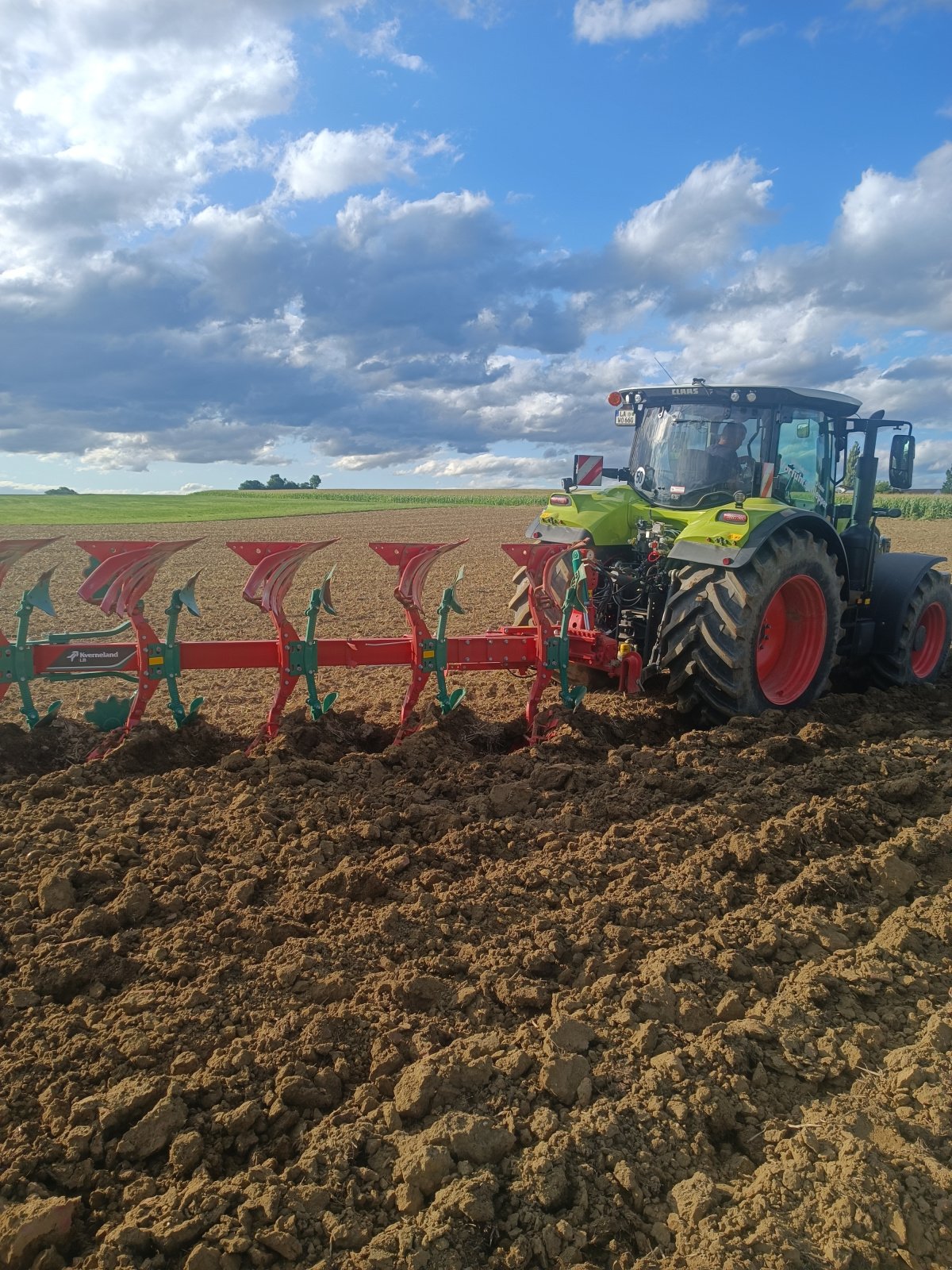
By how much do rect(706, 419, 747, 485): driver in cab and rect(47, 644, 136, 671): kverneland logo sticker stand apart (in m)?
3.97

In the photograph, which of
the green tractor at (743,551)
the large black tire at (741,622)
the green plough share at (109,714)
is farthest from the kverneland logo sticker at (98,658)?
the large black tire at (741,622)

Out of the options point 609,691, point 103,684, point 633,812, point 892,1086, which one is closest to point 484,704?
point 609,691

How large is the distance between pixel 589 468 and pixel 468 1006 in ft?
14.4

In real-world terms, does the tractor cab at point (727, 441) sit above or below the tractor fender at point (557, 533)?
above

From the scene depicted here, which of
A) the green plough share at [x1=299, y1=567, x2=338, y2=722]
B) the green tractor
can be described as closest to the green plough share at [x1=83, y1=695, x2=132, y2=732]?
the green plough share at [x1=299, y1=567, x2=338, y2=722]

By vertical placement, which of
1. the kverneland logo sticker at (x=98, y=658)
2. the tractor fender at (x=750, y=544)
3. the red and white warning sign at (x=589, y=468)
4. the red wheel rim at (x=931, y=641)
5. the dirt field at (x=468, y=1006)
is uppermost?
the red and white warning sign at (x=589, y=468)

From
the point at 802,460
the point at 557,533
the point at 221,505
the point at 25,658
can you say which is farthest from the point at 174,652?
the point at 221,505

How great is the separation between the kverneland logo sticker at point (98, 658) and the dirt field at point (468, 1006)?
0.52 metres

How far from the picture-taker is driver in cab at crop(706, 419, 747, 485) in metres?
6.00

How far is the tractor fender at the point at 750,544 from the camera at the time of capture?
509 cm

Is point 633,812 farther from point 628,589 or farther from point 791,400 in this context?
point 791,400

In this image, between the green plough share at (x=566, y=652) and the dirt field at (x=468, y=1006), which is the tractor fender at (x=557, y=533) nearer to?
the green plough share at (x=566, y=652)

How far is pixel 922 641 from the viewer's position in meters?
7.42

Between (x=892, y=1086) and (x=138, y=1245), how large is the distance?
2.04 metres
